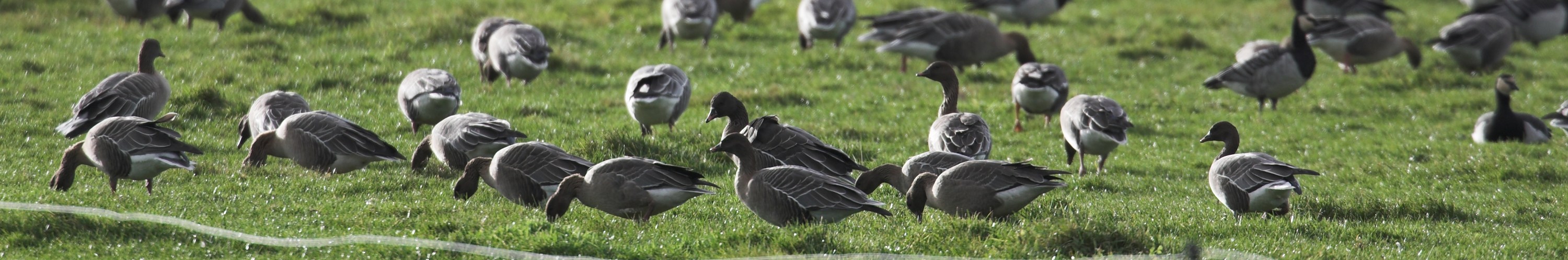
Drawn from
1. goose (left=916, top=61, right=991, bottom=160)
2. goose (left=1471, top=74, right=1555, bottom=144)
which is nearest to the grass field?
goose (left=1471, top=74, right=1555, bottom=144)

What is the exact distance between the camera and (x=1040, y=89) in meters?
14.3

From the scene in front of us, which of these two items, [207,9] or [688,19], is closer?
[207,9]

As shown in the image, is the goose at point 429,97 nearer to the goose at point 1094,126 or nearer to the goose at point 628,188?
the goose at point 628,188

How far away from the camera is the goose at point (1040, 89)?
14367mm

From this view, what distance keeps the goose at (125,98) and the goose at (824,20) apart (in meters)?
9.52

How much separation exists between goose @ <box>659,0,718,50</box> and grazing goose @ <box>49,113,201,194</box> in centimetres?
982

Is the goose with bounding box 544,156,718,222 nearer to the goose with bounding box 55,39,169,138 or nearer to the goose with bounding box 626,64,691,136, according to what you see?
the goose with bounding box 626,64,691,136

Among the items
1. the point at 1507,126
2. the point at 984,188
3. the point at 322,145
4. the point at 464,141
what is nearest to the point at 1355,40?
the point at 1507,126

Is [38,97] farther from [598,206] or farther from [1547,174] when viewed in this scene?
[1547,174]

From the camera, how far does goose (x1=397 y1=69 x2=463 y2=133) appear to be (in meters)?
12.5

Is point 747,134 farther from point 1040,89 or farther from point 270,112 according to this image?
point 1040,89

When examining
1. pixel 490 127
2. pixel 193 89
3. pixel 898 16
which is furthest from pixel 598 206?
pixel 898 16

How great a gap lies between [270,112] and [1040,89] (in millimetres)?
8178

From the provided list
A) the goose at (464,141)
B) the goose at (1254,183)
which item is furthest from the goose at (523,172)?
the goose at (1254,183)
